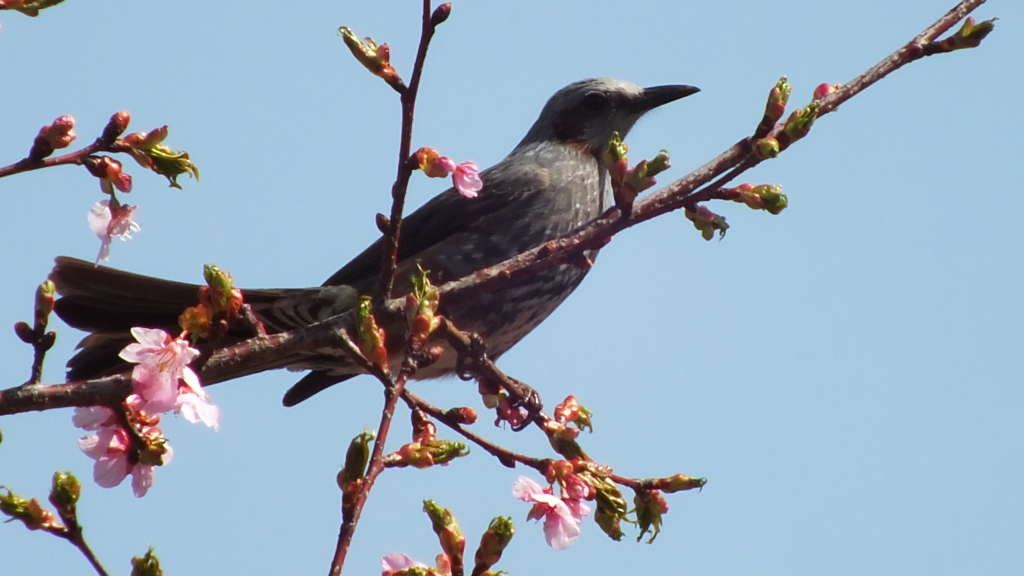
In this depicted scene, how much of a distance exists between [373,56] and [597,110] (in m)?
4.07

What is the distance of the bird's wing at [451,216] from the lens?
17.8ft

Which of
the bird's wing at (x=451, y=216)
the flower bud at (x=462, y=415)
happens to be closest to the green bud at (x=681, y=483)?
the flower bud at (x=462, y=415)

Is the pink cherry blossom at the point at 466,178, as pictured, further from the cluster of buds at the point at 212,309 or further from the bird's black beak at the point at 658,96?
the bird's black beak at the point at 658,96

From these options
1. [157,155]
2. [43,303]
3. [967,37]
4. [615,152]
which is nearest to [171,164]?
[157,155]

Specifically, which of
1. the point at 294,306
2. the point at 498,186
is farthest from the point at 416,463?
the point at 498,186

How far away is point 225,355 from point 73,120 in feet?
1.84

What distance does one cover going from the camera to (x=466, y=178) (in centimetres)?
233

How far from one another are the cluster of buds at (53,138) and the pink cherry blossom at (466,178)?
2.54 ft

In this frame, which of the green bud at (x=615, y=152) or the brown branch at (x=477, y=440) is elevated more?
the green bud at (x=615, y=152)

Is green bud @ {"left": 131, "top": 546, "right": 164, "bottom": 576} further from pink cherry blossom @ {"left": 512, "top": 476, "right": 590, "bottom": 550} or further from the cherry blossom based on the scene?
pink cherry blossom @ {"left": 512, "top": 476, "right": 590, "bottom": 550}

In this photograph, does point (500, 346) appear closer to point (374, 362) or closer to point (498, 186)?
point (498, 186)

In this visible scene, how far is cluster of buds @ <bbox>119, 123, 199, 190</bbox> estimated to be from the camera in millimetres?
2299

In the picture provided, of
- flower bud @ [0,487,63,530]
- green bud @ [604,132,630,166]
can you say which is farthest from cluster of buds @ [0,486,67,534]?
green bud @ [604,132,630,166]

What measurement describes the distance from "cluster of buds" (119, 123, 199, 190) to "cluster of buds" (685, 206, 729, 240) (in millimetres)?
1190
